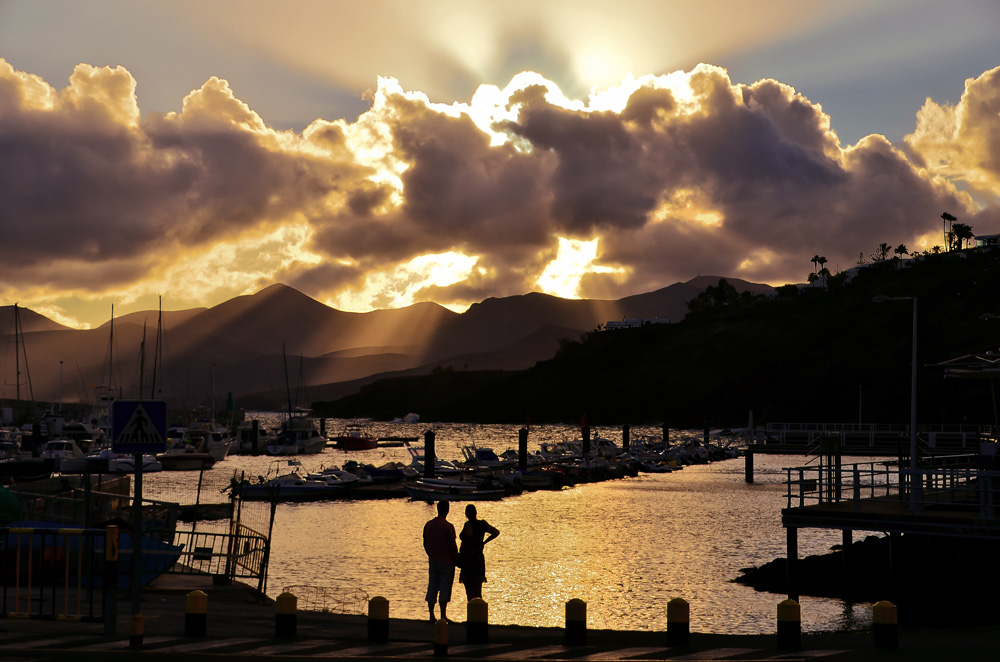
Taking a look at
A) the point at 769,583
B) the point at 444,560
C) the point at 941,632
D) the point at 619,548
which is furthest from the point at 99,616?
the point at 619,548

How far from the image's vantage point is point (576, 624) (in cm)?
1625

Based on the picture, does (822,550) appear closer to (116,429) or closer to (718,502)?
(718,502)

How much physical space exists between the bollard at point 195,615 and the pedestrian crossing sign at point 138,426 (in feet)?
8.02

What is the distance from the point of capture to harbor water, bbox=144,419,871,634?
32406 millimetres

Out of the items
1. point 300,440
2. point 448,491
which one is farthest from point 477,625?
point 300,440

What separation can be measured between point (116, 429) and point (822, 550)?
117 ft

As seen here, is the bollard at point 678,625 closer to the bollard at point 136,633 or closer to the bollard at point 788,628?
the bollard at point 788,628

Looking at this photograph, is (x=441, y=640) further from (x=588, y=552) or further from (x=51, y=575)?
(x=588, y=552)

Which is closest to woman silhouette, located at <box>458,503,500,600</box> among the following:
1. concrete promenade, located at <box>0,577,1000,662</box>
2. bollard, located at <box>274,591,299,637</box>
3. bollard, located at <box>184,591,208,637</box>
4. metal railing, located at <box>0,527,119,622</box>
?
concrete promenade, located at <box>0,577,1000,662</box>

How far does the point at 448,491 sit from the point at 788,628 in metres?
59.6

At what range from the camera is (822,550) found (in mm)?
44406

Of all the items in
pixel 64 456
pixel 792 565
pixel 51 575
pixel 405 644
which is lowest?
pixel 64 456

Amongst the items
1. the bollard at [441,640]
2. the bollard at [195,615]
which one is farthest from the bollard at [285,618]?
the bollard at [441,640]

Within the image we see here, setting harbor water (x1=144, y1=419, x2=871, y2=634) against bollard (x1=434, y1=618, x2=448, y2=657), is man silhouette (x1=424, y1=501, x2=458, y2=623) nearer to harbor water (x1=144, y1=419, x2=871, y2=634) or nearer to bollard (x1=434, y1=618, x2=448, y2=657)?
bollard (x1=434, y1=618, x2=448, y2=657)
